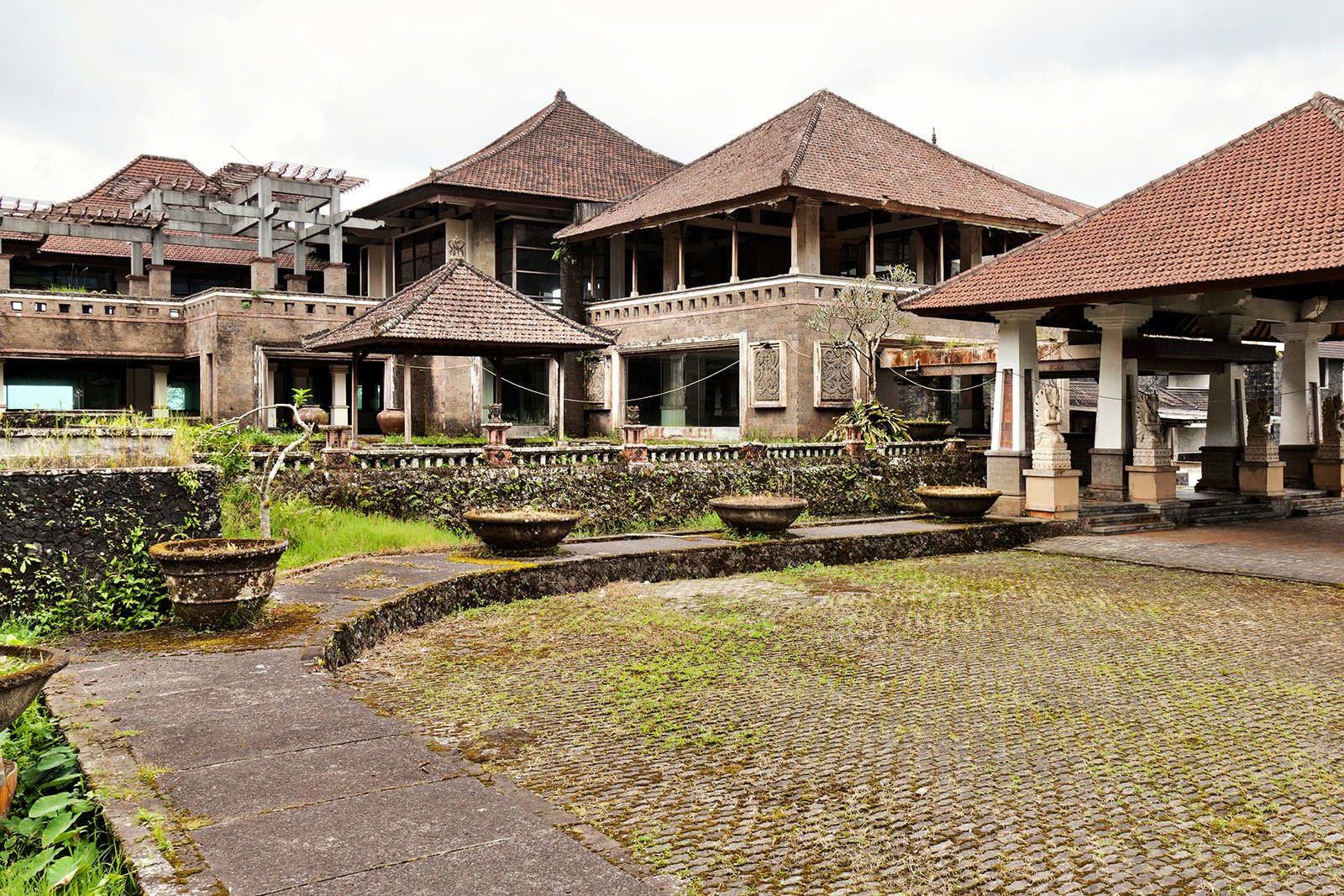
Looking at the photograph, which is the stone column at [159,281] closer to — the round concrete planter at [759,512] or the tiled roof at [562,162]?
the tiled roof at [562,162]

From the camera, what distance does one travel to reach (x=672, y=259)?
81.0ft

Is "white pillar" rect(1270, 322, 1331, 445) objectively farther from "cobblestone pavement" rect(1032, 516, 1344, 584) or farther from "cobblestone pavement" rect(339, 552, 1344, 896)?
"cobblestone pavement" rect(339, 552, 1344, 896)

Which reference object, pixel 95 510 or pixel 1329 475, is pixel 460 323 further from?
pixel 1329 475

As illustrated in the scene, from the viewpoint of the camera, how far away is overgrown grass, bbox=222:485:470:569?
35.4 feet

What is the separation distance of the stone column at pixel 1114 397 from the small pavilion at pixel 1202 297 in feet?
0.07

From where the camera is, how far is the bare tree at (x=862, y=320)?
2044 cm

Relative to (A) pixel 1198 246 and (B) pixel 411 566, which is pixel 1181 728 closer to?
A: (B) pixel 411 566

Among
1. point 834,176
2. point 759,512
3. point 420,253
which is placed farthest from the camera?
point 420,253

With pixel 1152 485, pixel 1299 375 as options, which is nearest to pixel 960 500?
pixel 1152 485

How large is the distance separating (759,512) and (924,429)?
323 inches

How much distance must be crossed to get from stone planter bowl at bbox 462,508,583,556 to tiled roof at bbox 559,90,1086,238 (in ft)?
37.1

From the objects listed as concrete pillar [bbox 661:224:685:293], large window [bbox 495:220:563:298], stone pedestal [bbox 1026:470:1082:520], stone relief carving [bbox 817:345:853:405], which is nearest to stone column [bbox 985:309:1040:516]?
stone pedestal [bbox 1026:470:1082:520]

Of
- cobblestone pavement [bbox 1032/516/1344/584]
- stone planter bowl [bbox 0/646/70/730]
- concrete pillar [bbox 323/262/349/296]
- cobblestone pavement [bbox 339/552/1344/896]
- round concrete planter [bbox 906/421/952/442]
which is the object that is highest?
concrete pillar [bbox 323/262/349/296]

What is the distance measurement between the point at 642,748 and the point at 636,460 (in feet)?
33.4
